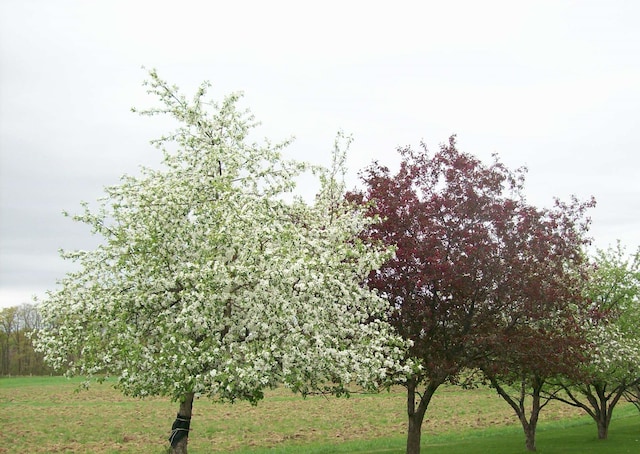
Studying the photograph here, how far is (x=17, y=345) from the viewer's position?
376 feet

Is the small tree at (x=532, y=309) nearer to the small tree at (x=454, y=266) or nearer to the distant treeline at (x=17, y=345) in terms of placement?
the small tree at (x=454, y=266)

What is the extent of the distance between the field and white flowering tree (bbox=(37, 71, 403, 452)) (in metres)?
8.30

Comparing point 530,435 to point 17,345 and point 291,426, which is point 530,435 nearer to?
point 291,426

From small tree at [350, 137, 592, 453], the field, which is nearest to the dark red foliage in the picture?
small tree at [350, 137, 592, 453]

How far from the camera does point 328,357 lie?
14703 millimetres

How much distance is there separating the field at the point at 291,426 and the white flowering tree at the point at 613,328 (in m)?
2.94

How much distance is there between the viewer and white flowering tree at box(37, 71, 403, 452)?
14.0m

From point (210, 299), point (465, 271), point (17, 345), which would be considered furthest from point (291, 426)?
point (17, 345)

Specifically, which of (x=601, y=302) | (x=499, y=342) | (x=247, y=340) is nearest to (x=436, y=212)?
(x=499, y=342)

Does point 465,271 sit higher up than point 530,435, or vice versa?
point 465,271

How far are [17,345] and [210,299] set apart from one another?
11831cm

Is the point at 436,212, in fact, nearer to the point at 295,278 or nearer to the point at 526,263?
the point at 526,263

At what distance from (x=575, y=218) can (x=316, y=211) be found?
10674mm

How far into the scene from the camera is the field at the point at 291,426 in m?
32.0
